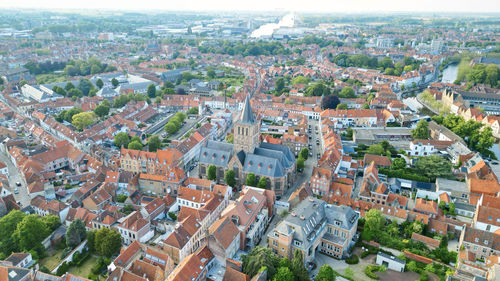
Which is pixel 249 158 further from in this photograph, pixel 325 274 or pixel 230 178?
pixel 325 274

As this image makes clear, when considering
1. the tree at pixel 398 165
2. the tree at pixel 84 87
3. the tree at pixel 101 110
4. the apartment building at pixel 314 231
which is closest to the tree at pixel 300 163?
the tree at pixel 398 165

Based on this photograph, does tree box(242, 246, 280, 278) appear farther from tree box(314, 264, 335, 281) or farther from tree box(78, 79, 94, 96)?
tree box(78, 79, 94, 96)

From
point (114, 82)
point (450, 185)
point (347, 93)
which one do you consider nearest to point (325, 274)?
point (450, 185)

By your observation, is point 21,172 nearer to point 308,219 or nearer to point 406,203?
point 308,219

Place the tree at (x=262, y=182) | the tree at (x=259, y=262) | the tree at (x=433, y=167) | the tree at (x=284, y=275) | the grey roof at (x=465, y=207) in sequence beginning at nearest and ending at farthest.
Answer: the tree at (x=284, y=275), the tree at (x=259, y=262), the grey roof at (x=465, y=207), the tree at (x=262, y=182), the tree at (x=433, y=167)

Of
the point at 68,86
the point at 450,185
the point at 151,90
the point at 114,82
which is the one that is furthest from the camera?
the point at 114,82

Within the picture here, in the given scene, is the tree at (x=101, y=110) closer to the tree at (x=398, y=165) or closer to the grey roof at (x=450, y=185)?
the tree at (x=398, y=165)

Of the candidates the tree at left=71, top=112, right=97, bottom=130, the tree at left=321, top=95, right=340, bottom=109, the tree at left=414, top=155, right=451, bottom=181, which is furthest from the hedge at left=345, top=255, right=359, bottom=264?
the tree at left=71, top=112, right=97, bottom=130

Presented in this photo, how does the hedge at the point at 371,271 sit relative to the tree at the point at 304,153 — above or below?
below
